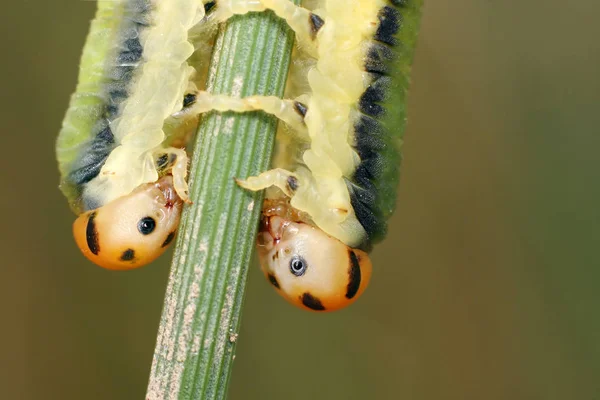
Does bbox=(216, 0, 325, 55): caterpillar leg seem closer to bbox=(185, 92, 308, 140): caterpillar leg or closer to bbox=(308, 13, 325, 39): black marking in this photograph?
bbox=(308, 13, 325, 39): black marking

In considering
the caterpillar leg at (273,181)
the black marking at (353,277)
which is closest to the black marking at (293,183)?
the caterpillar leg at (273,181)

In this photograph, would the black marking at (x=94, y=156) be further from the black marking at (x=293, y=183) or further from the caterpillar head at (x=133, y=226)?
the black marking at (x=293, y=183)

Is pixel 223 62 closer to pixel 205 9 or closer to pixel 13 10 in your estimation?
pixel 205 9

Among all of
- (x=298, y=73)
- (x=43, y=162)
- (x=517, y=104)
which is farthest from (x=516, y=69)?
(x=43, y=162)

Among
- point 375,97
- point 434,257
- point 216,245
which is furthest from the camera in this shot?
point 434,257

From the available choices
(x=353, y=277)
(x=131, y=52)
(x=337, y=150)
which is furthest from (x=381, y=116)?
(x=131, y=52)

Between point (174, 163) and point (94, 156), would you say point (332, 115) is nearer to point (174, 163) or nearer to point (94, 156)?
point (174, 163)
